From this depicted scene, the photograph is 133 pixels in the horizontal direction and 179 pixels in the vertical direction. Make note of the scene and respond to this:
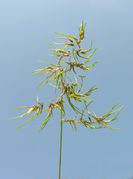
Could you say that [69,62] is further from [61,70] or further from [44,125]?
[44,125]

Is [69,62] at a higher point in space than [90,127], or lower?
higher

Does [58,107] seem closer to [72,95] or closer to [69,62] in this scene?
[72,95]

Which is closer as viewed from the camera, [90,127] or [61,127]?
Answer: [61,127]

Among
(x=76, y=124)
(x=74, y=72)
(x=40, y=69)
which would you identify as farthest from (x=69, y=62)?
(x=76, y=124)

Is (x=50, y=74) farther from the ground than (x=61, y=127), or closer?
farther from the ground

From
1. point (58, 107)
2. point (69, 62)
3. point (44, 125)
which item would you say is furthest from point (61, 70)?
point (44, 125)

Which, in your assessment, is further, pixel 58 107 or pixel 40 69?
pixel 40 69

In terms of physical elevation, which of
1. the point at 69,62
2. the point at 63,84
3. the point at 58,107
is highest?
the point at 69,62

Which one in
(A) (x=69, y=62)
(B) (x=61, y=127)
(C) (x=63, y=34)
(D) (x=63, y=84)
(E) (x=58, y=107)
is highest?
(C) (x=63, y=34)
